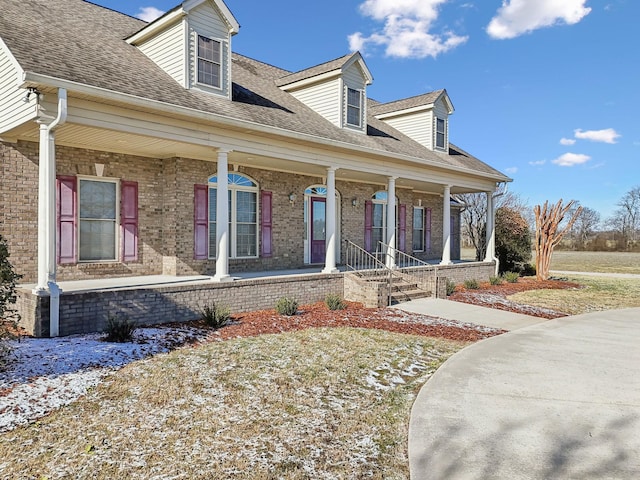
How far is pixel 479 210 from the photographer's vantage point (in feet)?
92.7

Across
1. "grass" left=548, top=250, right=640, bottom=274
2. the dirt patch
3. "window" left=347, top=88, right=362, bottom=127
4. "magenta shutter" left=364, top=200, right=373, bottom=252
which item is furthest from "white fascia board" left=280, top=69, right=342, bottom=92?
"grass" left=548, top=250, right=640, bottom=274

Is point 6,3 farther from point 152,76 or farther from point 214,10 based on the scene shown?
point 214,10

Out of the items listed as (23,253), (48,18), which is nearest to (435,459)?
(23,253)

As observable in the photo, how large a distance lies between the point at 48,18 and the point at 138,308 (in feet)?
20.7

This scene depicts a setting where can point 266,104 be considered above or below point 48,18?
below

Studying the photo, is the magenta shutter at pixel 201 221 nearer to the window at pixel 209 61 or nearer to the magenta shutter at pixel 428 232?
the window at pixel 209 61

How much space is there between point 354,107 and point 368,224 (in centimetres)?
432

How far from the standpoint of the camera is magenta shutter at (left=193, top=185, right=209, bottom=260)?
11.0 meters

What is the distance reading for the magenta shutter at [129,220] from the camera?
10070 millimetres

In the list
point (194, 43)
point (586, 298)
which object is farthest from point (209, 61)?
point (586, 298)

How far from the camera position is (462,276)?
15.9 m

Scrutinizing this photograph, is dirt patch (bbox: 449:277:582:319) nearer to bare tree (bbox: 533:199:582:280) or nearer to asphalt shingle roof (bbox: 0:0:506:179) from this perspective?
bare tree (bbox: 533:199:582:280)

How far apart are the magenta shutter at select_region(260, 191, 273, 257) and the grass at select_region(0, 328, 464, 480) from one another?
634cm

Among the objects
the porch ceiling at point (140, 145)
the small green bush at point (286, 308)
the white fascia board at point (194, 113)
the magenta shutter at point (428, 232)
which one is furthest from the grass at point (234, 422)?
the magenta shutter at point (428, 232)
